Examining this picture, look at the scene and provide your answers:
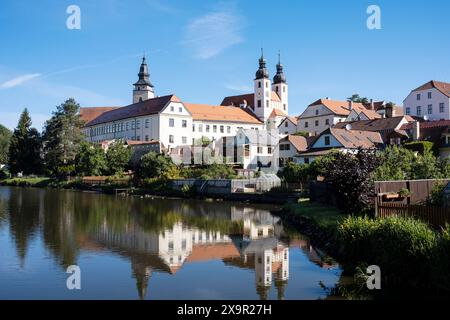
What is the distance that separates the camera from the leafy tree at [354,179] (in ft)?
70.2

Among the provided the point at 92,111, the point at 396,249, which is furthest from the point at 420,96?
the point at 92,111

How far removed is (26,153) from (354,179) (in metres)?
82.4

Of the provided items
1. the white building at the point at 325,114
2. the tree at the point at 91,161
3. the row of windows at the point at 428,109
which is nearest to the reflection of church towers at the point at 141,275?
the tree at the point at 91,161

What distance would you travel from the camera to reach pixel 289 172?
48031 mm

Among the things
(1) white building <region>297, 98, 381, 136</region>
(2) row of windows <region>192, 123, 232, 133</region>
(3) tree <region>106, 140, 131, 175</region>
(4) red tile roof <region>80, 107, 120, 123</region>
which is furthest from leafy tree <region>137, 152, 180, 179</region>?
(4) red tile roof <region>80, 107, 120, 123</region>

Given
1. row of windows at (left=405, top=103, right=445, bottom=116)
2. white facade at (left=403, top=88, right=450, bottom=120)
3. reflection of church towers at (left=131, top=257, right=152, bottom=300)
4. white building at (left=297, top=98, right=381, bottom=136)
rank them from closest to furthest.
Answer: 1. reflection of church towers at (left=131, top=257, right=152, bottom=300)
2. white facade at (left=403, top=88, right=450, bottom=120)
3. row of windows at (left=405, top=103, right=445, bottom=116)
4. white building at (left=297, top=98, right=381, bottom=136)

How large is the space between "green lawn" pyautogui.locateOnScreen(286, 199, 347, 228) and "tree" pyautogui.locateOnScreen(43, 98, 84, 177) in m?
57.6

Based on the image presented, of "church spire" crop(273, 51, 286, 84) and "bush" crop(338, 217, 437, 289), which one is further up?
"church spire" crop(273, 51, 286, 84)

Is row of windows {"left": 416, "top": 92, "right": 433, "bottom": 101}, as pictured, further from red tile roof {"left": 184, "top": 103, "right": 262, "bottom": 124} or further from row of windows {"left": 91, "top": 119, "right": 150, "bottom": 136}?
row of windows {"left": 91, "top": 119, "right": 150, "bottom": 136}

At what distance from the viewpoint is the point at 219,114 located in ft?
321

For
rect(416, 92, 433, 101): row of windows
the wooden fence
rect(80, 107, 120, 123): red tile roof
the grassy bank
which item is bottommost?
the grassy bank

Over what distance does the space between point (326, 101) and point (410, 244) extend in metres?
78.7

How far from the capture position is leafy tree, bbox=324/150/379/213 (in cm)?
2139
